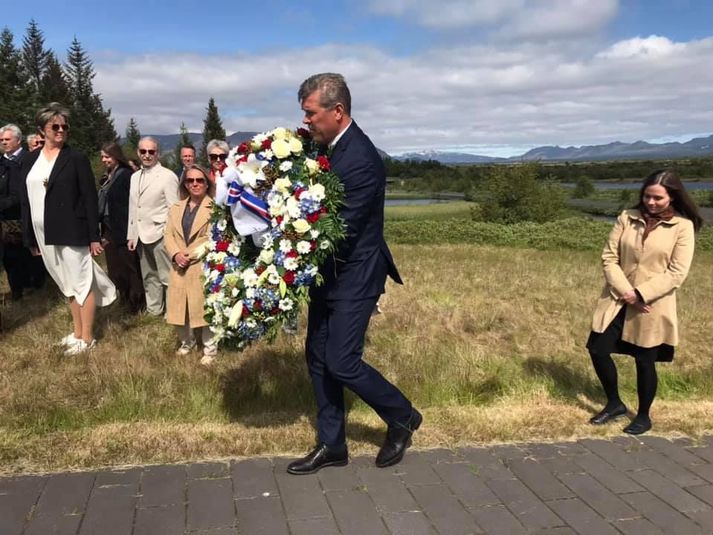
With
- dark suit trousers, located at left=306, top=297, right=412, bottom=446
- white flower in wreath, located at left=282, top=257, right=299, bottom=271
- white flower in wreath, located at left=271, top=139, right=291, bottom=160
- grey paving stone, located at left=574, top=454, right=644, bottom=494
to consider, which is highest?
white flower in wreath, located at left=271, top=139, right=291, bottom=160

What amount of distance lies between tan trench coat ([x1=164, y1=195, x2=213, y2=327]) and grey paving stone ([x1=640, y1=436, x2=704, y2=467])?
12.7 ft

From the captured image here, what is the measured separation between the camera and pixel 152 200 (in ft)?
22.2

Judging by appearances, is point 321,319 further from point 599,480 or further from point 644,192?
point 644,192

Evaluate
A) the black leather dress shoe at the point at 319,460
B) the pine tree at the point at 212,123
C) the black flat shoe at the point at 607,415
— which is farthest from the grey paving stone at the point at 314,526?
the pine tree at the point at 212,123

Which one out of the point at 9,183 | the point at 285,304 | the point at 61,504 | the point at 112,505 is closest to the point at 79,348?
the point at 9,183

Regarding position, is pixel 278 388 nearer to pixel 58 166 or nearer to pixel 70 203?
pixel 70 203

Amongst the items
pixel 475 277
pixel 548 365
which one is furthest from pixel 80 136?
pixel 548 365

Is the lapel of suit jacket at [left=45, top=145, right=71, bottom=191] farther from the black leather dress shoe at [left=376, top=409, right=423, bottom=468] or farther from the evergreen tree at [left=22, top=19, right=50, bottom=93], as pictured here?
the evergreen tree at [left=22, top=19, right=50, bottom=93]

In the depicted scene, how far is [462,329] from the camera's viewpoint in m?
7.55

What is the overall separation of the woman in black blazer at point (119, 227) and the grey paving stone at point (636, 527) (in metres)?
5.97

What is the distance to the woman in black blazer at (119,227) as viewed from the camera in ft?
Answer: 23.7

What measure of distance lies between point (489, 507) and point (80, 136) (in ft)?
245

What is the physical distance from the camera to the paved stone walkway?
3.19 metres

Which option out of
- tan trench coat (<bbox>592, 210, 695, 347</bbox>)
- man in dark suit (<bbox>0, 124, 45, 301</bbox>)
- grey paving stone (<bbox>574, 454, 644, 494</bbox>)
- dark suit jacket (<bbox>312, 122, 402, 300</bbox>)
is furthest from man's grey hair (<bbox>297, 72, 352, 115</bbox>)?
man in dark suit (<bbox>0, 124, 45, 301</bbox>)
